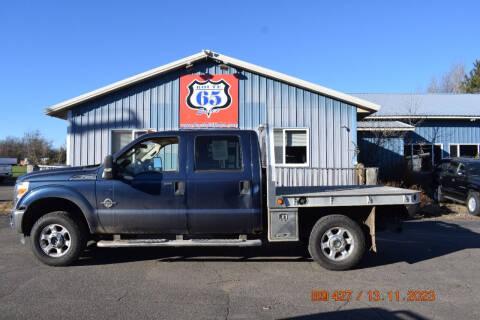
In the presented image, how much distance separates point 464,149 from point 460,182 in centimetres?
825

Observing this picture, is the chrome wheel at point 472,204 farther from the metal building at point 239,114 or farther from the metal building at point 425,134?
the metal building at point 425,134

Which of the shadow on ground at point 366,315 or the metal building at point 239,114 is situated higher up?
the metal building at point 239,114

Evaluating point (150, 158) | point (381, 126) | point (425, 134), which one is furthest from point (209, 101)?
point (425, 134)

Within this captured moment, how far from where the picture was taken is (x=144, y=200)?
510 centimetres

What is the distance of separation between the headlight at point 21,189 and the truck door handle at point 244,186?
124 inches

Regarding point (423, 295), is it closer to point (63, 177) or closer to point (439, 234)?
point (439, 234)

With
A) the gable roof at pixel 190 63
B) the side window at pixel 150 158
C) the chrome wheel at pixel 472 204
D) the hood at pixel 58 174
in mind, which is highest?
the gable roof at pixel 190 63

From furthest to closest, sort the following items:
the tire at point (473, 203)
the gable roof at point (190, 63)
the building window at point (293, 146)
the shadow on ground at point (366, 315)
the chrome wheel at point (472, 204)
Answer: the building window at point (293, 146), the gable roof at point (190, 63), the chrome wheel at point (472, 204), the tire at point (473, 203), the shadow on ground at point (366, 315)

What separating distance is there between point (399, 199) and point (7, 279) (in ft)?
17.9

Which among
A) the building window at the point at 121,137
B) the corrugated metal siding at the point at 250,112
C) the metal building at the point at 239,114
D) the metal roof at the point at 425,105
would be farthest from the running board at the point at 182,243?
the metal roof at the point at 425,105

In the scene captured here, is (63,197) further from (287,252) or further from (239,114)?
(239,114)

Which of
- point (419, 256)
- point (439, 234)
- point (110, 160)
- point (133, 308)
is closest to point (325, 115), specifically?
point (439, 234)

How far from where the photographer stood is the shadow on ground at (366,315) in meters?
3.60

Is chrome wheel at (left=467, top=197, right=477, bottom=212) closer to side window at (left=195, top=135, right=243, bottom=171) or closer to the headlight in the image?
side window at (left=195, top=135, right=243, bottom=171)
